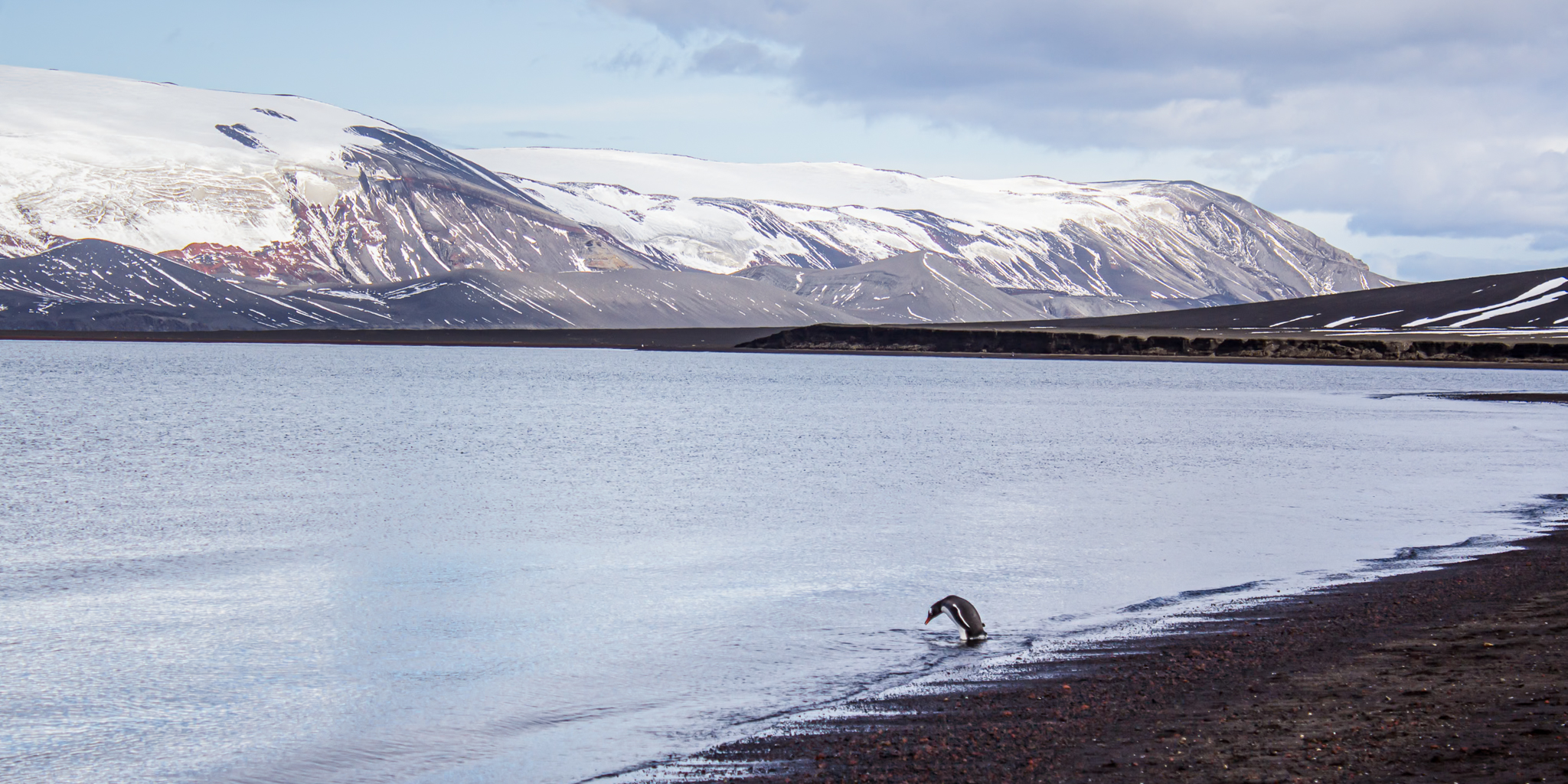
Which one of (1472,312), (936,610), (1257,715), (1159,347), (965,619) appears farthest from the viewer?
(1472,312)

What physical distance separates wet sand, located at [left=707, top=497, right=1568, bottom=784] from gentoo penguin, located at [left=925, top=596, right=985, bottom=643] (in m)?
1.46

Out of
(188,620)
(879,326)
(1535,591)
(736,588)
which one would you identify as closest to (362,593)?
(188,620)

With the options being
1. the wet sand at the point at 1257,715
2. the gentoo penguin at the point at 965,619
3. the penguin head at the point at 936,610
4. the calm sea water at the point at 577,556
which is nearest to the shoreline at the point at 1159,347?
the calm sea water at the point at 577,556

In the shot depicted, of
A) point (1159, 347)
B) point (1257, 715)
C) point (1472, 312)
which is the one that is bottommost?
point (1257, 715)

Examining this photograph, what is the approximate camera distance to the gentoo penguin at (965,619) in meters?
15.2

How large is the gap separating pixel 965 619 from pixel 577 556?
26.9 feet

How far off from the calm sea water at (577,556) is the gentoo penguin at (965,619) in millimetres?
259

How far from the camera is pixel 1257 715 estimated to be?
424 inches

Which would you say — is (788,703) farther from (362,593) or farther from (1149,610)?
(362,593)

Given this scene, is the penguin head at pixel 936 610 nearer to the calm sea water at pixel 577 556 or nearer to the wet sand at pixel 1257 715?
the calm sea water at pixel 577 556

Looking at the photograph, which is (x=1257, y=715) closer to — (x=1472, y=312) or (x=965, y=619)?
(x=965, y=619)

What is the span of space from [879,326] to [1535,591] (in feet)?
543

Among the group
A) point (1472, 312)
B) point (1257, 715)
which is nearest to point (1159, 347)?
point (1472, 312)

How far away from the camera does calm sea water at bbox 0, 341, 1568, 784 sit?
1203cm
